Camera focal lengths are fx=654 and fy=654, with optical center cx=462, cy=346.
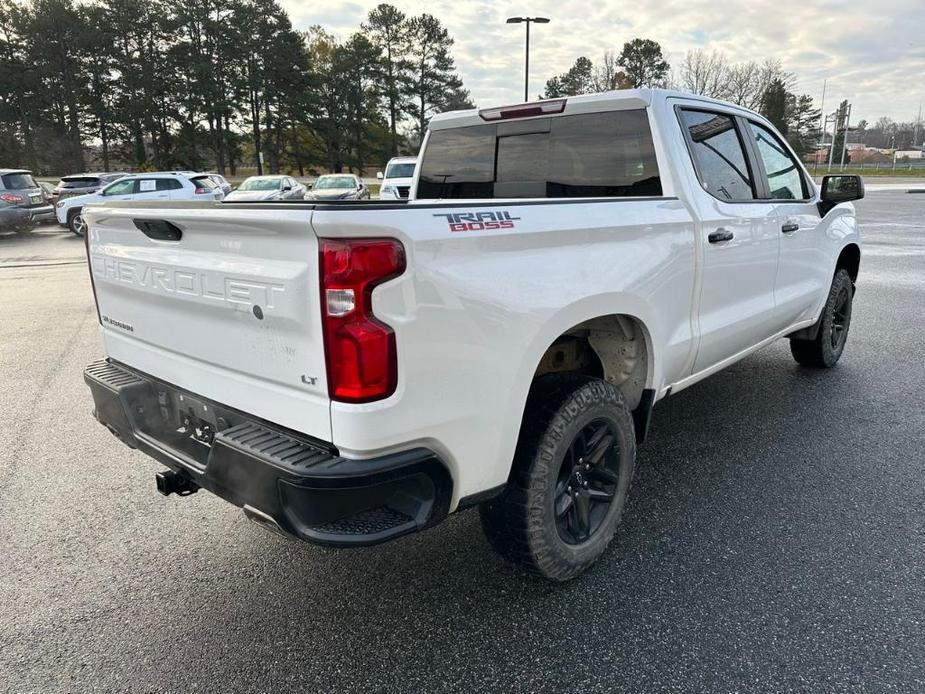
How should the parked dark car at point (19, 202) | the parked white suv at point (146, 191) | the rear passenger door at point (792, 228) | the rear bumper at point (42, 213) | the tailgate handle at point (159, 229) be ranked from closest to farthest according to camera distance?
the tailgate handle at point (159, 229), the rear passenger door at point (792, 228), the parked dark car at point (19, 202), the rear bumper at point (42, 213), the parked white suv at point (146, 191)

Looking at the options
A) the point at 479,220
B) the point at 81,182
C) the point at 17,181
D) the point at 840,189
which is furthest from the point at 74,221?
the point at 479,220

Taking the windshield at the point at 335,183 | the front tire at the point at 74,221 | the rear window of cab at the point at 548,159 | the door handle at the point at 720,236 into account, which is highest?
the rear window of cab at the point at 548,159

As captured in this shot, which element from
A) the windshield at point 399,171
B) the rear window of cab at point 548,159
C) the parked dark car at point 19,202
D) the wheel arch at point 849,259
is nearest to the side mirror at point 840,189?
the wheel arch at point 849,259

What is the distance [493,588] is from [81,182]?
25788mm

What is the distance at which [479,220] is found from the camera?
6.94 ft

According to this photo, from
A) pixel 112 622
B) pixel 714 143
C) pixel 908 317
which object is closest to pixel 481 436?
pixel 112 622

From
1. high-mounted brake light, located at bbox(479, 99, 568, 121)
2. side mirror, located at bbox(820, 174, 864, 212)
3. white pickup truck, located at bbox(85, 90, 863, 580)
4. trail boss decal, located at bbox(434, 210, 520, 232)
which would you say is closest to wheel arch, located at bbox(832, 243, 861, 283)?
side mirror, located at bbox(820, 174, 864, 212)

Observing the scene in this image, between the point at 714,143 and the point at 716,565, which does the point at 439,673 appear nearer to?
the point at 716,565

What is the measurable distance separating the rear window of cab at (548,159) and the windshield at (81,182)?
23413mm

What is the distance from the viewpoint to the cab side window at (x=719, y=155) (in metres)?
3.43

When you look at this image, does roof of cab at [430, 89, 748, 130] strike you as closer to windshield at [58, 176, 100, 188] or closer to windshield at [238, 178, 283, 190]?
windshield at [238, 178, 283, 190]

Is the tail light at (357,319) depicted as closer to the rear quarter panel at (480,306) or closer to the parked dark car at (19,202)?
the rear quarter panel at (480,306)

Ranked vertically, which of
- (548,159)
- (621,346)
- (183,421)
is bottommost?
(183,421)

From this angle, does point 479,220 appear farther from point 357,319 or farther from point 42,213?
point 42,213
